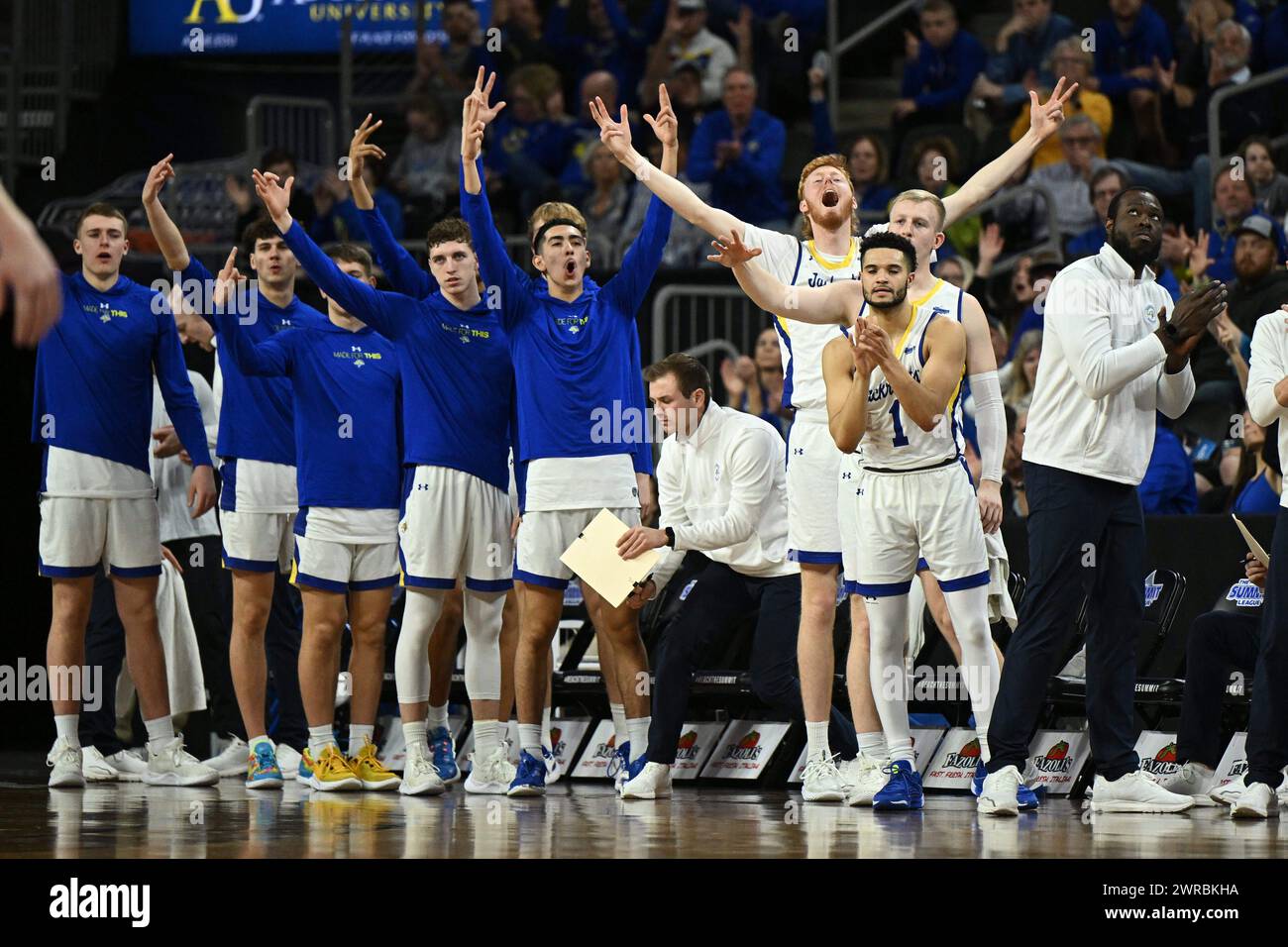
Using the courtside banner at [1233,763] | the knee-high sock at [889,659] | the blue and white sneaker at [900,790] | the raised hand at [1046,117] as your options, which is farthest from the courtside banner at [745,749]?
the raised hand at [1046,117]

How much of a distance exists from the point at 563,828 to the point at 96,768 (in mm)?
3253

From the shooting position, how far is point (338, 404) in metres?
8.09

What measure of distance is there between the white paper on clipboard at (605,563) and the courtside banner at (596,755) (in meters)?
1.96

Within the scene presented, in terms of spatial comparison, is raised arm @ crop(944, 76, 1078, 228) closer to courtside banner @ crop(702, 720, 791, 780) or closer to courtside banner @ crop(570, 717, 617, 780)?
courtside banner @ crop(702, 720, 791, 780)

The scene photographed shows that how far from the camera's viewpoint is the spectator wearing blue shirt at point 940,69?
13.8m

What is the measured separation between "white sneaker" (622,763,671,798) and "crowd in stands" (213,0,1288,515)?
2747 mm

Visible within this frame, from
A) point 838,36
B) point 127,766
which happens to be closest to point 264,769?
point 127,766

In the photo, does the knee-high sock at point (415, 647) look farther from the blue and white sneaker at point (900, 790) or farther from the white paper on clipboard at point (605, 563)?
the blue and white sneaker at point (900, 790)

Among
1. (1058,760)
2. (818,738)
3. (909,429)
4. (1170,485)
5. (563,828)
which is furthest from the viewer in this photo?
(1170,485)

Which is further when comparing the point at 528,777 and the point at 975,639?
the point at 528,777

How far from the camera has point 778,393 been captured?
11133 mm

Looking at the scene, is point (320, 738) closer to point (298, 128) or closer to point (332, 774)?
point (332, 774)

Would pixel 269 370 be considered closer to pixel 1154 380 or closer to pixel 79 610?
pixel 79 610

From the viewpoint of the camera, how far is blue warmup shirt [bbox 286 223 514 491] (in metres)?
7.77
